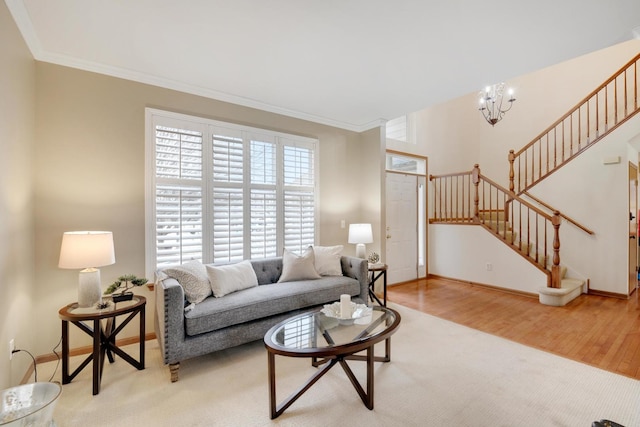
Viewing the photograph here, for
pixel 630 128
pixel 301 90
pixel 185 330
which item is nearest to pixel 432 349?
pixel 185 330

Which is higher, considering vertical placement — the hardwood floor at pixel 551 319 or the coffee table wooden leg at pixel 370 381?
the coffee table wooden leg at pixel 370 381

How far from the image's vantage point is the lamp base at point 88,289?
7.30ft

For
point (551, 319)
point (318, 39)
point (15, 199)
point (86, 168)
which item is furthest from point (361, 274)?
point (15, 199)

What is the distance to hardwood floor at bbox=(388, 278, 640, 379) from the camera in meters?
2.63

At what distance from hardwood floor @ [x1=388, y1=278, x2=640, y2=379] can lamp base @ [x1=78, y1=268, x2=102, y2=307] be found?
3.54 m

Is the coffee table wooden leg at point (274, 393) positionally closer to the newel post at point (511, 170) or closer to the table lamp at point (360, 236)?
the table lamp at point (360, 236)

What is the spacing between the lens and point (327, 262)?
354cm

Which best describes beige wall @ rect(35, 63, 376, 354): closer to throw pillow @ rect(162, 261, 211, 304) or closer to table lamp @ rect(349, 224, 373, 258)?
throw pillow @ rect(162, 261, 211, 304)

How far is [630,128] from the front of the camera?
168 inches

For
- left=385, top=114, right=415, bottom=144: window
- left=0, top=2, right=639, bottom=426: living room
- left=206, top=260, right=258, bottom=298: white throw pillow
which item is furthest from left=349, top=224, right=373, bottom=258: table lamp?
left=385, top=114, right=415, bottom=144: window

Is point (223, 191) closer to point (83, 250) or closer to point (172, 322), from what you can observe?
point (83, 250)

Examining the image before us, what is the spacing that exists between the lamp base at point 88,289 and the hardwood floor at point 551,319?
11.6 ft

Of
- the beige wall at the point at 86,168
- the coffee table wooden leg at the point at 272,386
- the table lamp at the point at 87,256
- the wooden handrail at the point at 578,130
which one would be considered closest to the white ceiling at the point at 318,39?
the beige wall at the point at 86,168

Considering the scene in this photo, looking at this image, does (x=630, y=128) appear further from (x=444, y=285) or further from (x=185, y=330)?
(x=185, y=330)
